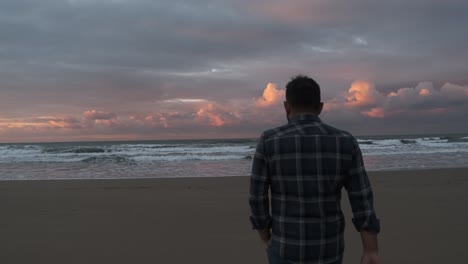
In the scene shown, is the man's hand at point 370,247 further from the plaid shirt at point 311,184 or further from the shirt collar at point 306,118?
the shirt collar at point 306,118

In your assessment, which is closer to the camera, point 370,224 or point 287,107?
point 370,224

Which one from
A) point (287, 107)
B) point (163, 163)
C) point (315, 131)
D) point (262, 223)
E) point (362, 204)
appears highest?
point (287, 107)

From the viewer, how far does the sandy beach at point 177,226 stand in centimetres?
436

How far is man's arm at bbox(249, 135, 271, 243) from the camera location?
5.84ft

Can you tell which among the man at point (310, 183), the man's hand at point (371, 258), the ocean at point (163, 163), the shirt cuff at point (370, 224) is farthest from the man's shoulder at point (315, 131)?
the ocean at point (163, 163)

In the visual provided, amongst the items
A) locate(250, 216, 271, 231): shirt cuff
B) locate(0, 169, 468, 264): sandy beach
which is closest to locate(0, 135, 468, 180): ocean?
locate(0, 169, 468, 264): sandy beach

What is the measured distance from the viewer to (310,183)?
1.70 meters

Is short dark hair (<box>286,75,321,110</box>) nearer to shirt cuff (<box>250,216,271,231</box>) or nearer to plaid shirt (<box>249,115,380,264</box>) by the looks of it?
plaid shirt (<box>249,115,380,264</box>)

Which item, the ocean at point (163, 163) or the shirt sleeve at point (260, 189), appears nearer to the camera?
the shirt sleeve at point (260, 189)

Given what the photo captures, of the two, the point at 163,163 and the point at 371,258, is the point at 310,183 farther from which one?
the point at 163,163

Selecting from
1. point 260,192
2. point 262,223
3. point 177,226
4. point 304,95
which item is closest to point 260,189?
point 260,192

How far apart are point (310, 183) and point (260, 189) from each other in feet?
0.80

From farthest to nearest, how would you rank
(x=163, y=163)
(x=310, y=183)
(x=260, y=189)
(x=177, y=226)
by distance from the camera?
(x=163, y=163), (x=177, y=226), (x=260, y=189), (x=310, y=183)

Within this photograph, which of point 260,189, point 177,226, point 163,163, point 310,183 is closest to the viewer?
point 310,183
